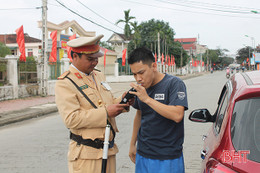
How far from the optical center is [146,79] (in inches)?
96.8

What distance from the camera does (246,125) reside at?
6.27ft

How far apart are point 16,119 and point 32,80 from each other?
817 centimetres

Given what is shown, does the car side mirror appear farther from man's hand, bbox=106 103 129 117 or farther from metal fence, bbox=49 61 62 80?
metal fence, bbox=49 61 62 80

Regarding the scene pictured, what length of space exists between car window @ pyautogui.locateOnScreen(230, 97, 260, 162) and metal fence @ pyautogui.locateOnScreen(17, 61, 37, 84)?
1653cm

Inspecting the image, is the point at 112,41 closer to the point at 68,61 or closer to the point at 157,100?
the point at 68,61

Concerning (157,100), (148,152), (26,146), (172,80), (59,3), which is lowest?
(26,146)

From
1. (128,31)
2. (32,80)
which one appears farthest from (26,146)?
(128,31)

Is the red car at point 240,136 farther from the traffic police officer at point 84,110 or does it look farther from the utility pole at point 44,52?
the utility pole at point 44,52

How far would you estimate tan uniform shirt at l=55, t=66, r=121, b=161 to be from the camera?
2430 millimetres

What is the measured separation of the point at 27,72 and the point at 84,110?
1614cm

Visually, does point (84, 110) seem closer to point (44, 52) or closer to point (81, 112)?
point (81, 112)

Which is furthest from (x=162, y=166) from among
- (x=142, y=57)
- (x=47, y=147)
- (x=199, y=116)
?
(x=47, y=147)

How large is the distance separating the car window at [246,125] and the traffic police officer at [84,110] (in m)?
0.93

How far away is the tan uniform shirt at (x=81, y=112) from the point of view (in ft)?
7.97
